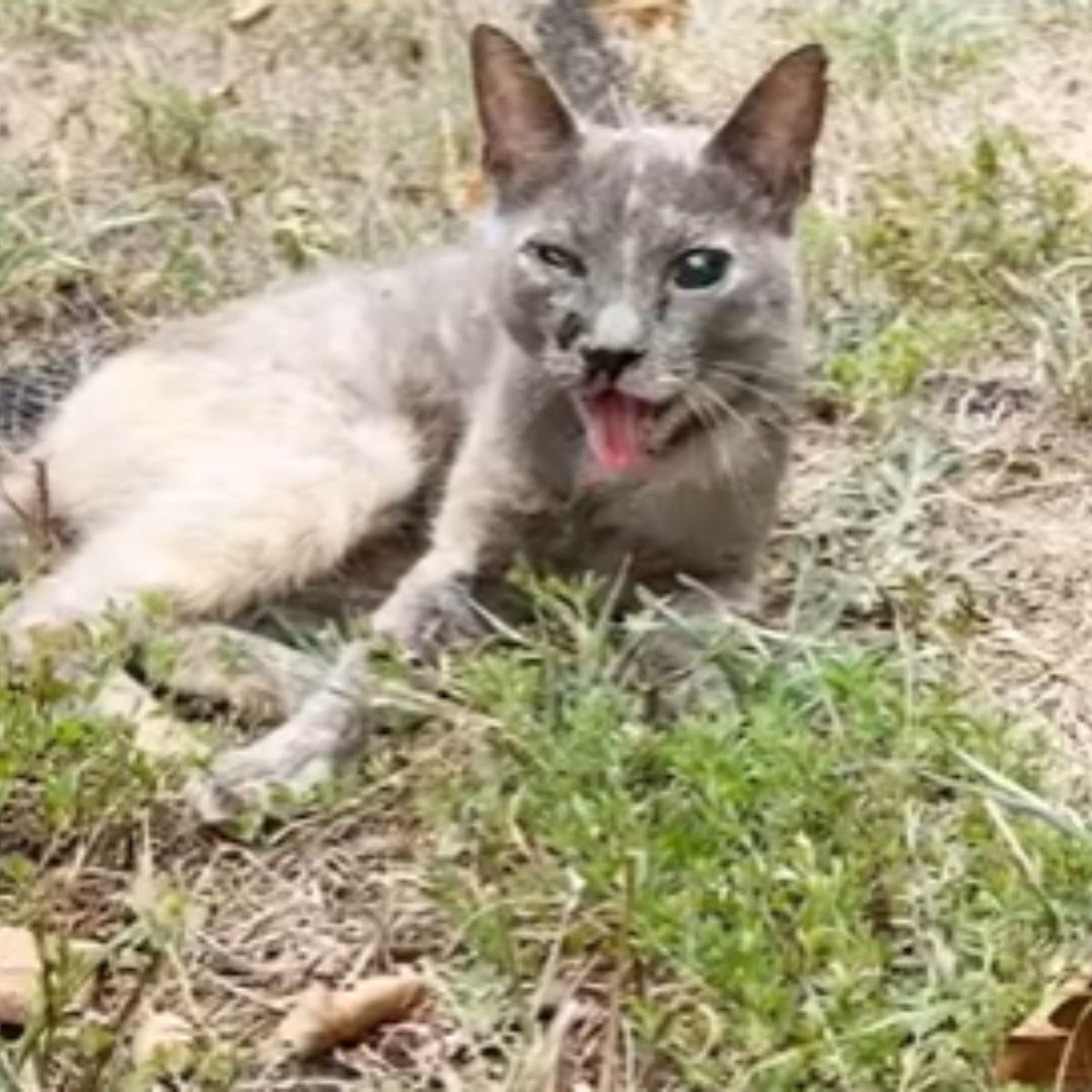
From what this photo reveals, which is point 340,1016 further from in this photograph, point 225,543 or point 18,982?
point 225,543

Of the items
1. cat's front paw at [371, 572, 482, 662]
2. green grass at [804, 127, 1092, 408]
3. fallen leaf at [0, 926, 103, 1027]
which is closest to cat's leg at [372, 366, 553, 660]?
cat's front paw at [371, 572, 482, 662]

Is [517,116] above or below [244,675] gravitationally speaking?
above

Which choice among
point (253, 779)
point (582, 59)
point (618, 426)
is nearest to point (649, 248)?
point (618, 426)

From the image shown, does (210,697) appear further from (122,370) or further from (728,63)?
(728,63)

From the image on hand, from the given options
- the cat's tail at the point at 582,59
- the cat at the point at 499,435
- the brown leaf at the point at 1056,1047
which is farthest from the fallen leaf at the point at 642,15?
the brown leaf at the point at 1056,1047

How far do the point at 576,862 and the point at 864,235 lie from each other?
1480 millimetres

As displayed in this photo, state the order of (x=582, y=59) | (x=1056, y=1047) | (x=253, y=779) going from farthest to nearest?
(x=582, y=59), (x=253, y=779), (x=1056, y=1047)

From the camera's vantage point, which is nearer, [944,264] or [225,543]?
[225,543]

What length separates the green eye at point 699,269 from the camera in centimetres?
311

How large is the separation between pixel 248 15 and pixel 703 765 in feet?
7.66

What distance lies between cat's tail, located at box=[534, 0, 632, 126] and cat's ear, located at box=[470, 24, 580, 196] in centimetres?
109

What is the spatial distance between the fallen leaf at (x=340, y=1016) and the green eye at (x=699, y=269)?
2.77 ft

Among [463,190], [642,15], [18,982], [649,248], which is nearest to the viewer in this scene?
[18,982]

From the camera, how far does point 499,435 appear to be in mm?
3266
